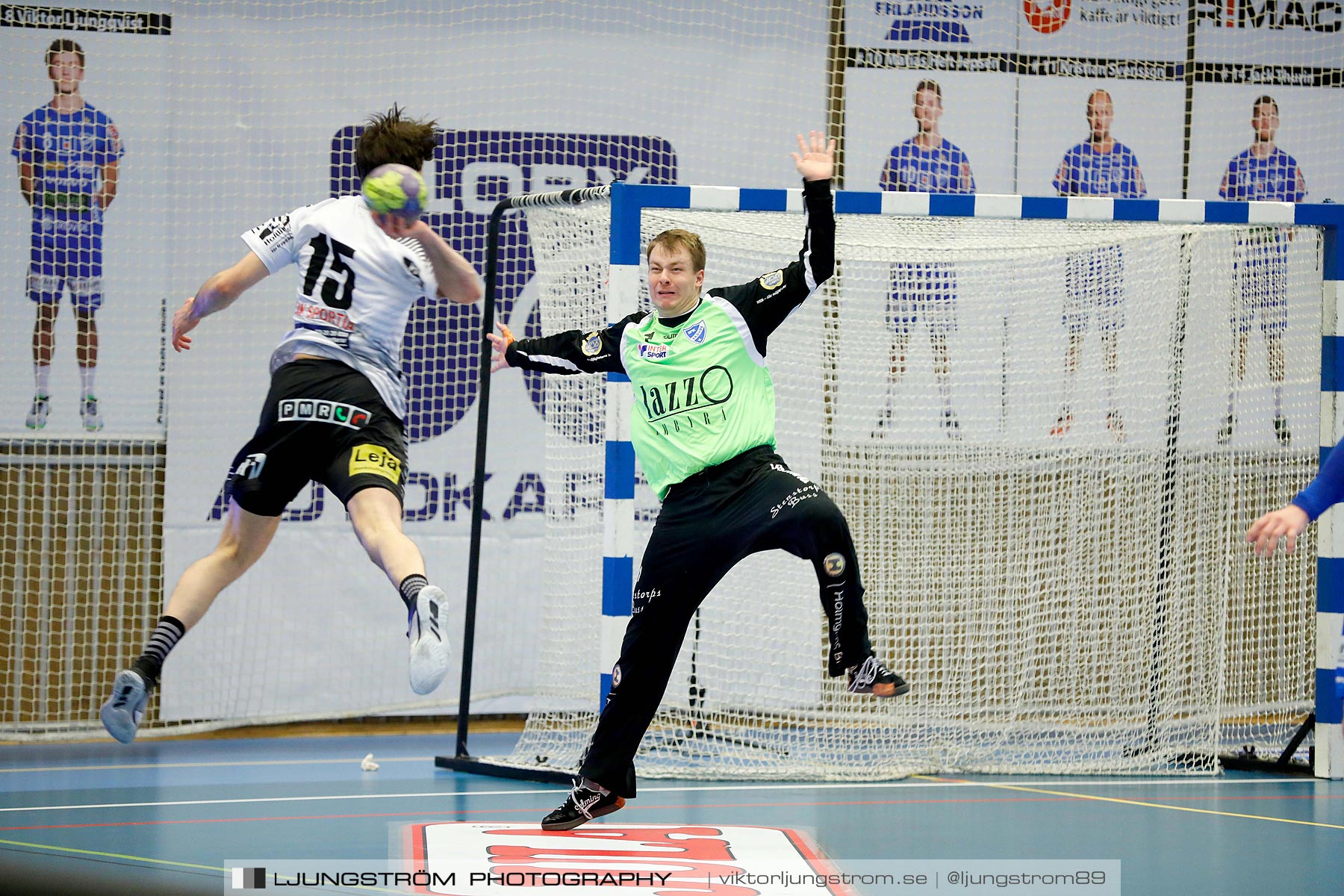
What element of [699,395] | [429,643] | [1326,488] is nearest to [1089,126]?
[699,395]

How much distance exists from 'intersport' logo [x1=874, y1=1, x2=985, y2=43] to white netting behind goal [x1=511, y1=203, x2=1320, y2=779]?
6.09 ft

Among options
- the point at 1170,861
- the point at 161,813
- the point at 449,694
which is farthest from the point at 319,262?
the point at 449,694

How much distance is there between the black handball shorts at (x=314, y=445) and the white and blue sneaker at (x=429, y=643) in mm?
554

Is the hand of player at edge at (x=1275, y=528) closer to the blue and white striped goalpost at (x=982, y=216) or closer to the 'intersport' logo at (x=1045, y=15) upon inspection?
the blue and white striped goalpost at (x=982, y=216)

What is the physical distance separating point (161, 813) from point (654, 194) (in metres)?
3.63

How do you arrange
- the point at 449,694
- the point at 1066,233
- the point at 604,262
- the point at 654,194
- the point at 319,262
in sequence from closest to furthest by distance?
the point at 319,262 < the point at 654,194 < the point at 604,262 < the point at 1066,233 < the point at 449,694

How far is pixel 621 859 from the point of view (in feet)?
17.9

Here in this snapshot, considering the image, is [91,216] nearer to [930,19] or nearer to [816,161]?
[816,161]

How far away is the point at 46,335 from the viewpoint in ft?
28.2

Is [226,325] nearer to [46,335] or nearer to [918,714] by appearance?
[46,335]

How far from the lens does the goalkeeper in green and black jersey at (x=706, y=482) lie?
5109 mm

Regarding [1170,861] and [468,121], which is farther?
[468,121]

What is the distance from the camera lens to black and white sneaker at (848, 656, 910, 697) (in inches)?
198

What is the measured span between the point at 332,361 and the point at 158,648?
Result: 1.11m
